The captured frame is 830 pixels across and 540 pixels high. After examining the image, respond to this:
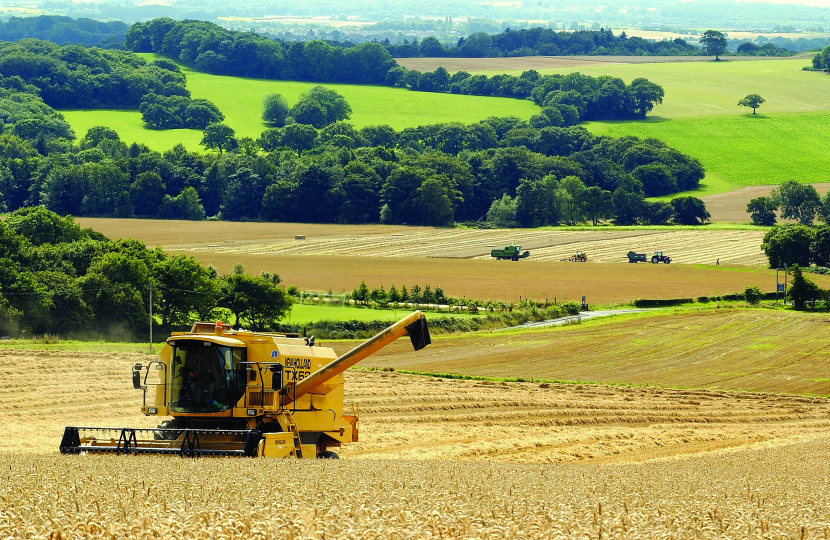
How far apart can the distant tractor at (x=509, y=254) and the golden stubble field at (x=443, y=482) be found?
60.0 metres

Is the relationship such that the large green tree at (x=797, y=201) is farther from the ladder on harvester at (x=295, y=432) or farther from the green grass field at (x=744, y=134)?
the ladder on harvester at (x=295, y=432)

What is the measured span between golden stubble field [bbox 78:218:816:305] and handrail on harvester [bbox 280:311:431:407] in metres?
42.6

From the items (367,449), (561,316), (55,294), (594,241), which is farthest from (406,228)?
(367,449)

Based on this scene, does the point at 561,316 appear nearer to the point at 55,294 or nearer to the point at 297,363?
the point at 55,294

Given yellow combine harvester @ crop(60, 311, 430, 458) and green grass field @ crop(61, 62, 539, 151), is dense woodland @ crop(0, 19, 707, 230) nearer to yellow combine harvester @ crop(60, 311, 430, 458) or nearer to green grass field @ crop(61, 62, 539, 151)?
green grass field @ crop(61, 62, 539, 151)

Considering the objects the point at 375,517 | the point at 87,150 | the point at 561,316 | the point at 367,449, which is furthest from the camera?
the point at 87,150

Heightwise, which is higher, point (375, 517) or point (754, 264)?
point (375, 517)

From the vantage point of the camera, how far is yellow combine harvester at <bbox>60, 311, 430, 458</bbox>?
63.5 ft

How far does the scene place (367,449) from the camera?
2611cm

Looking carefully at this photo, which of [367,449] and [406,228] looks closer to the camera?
[367,449]

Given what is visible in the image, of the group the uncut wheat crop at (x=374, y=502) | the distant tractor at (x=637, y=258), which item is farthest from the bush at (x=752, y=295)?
the uncut wheat crop at (x=374, y=502)

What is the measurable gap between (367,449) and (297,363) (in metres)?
5.41

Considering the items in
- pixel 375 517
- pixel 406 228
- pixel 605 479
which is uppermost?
pixel 375 517

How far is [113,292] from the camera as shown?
54.0 metres
